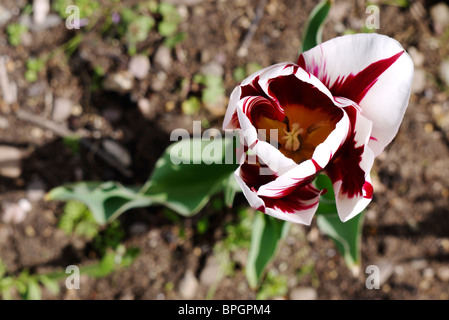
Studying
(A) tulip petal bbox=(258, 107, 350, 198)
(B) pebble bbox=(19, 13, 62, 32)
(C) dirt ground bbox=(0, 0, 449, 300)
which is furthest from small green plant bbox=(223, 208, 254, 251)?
(B) pebble bbox=(19, 13, 62, 32)

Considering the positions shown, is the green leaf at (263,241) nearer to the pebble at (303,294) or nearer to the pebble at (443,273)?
the pebble at (303,294)

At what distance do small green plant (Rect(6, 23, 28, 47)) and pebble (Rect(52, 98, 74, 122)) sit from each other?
33cm

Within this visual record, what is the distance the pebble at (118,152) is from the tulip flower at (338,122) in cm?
105

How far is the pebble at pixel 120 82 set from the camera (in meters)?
2.04

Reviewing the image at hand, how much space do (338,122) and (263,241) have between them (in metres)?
0.63

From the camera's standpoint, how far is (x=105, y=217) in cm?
134

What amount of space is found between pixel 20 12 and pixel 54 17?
0.16 metres

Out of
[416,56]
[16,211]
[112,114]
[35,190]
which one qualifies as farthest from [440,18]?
[16,211]

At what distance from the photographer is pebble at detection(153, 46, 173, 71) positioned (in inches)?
80.9

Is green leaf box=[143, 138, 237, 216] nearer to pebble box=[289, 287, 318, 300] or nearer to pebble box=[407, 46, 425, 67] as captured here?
pebble box=[289, 287, 318, 300]

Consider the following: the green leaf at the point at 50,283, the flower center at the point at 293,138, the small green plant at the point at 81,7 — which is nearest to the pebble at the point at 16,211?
the green leaf at the point at 50,283

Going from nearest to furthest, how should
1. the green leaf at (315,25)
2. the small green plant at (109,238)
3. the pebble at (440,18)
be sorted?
the green leaf at (315,25) < the small green plant at (109,238) < the pebble at (440,18)
